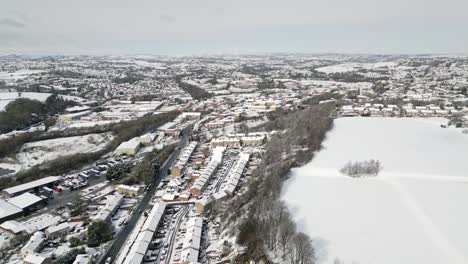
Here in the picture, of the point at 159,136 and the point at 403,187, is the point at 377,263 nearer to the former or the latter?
the point at 403,187

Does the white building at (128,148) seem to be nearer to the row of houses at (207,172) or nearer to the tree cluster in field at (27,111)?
the row of houses at (207,172)

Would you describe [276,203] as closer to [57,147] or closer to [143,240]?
[143,240]

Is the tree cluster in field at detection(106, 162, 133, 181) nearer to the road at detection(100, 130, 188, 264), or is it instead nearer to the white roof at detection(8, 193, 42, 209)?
the road at detection(100, 130, 188, 264)

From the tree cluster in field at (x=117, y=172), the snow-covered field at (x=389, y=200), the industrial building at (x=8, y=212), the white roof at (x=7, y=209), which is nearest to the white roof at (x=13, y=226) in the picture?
the industrial building at (x=8, y=212)

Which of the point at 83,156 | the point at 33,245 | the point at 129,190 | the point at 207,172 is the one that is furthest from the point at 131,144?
the point at 33,245

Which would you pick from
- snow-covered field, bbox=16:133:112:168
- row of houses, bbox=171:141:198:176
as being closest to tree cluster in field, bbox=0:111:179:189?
snow-covered field, bbox=16:133:112:168
